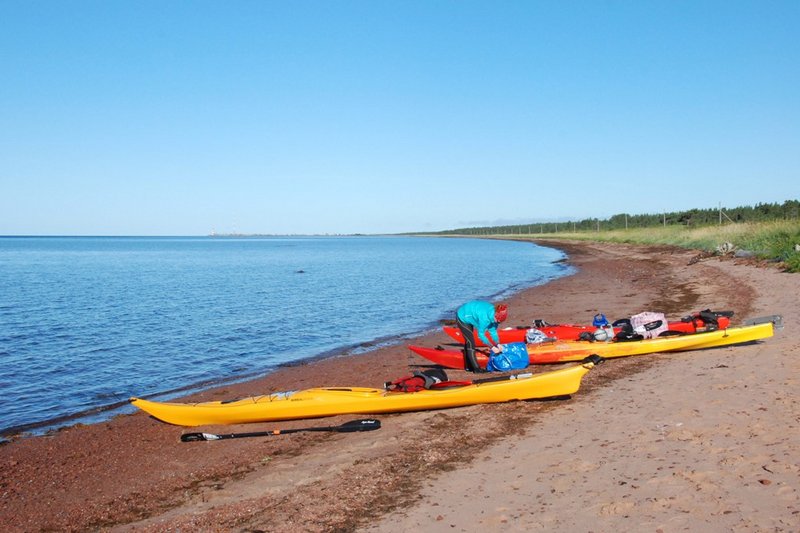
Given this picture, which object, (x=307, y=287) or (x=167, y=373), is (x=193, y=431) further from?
(x=307, y=287)

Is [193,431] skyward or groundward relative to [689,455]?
groundward

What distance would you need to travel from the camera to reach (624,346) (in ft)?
39.5

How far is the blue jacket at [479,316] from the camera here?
37.4 feet

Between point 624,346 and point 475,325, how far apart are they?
3179 millimetres

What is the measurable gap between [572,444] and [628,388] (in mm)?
2958

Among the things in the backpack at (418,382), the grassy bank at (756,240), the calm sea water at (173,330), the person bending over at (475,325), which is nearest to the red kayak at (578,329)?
the person bending over at (475,325)

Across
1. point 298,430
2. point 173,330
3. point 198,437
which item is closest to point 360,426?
point 298,430

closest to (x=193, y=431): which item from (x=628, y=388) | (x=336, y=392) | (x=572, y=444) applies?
(x=336, y=392)

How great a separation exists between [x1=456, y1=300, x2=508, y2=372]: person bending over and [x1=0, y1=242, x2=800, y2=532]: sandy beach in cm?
217

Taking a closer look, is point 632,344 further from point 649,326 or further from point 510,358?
point 510,358

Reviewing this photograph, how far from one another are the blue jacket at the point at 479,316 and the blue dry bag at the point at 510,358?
0.33 metres

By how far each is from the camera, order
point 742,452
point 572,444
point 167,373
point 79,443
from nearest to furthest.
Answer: point 742,452 < point 572,444 < point 79,443 < point 167,373

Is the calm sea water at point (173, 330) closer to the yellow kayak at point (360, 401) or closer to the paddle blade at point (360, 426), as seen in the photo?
the yellow kayak at point (360, 401)

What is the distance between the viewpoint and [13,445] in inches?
356
